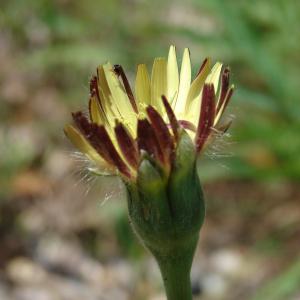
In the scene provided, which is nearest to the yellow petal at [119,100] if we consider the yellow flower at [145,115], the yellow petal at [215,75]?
the yellow flower at [145,115]

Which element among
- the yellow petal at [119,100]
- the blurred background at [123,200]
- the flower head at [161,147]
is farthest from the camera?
the blurred background at [123,200]

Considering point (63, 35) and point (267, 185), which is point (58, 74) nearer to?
point (63, 35)

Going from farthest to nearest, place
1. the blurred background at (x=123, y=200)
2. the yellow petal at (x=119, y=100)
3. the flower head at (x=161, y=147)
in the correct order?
the blurred background at (x=123, y=200), the yellow petal at (x=119, y=100), the flower head at (x=161, y=147)

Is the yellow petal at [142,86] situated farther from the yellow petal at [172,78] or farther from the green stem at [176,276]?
the green stem at [176,276]

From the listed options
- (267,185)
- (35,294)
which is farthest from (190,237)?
(267,185)

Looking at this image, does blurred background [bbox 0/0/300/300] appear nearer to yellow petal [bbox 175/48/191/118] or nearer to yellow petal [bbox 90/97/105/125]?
yellow petal [bbox 175/48/191/118]

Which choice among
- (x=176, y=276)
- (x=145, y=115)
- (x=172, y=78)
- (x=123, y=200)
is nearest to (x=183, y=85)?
(x=172, y=78)

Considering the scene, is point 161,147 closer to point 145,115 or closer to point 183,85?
point 145,115
